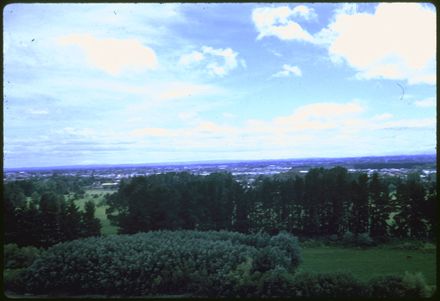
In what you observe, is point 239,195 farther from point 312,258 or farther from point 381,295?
point 381,295

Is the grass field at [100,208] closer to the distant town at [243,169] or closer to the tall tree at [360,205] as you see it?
the distant town at [243,169]

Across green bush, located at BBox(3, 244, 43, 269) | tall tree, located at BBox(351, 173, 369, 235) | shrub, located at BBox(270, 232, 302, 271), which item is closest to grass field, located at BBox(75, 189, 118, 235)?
green bush, located at BBox(3, 244, 43, 269)

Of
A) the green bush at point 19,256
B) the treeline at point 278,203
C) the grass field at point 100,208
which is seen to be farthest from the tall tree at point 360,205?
the green bush at point 19,256

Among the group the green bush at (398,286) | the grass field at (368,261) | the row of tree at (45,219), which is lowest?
the green bush at (398,286)

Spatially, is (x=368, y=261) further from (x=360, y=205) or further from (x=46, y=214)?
(x=46, y=214)

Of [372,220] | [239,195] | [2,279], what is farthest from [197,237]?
[2,279]

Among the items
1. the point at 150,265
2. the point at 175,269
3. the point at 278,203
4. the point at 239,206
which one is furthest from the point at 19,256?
the point at 278,203
